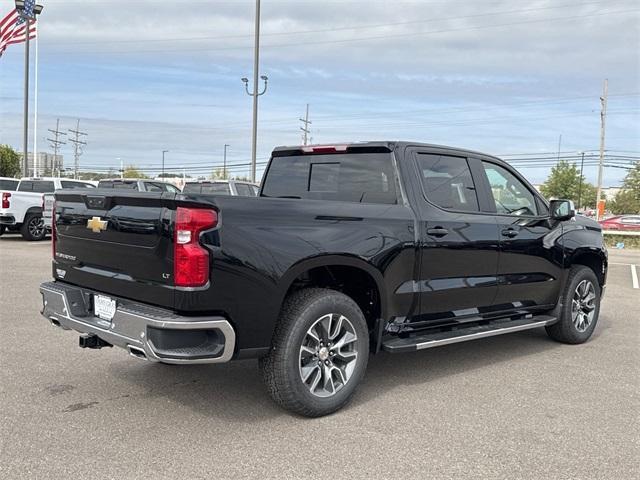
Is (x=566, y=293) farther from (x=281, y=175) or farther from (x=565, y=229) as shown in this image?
(x=281, y=175)

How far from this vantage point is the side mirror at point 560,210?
5.96 metres

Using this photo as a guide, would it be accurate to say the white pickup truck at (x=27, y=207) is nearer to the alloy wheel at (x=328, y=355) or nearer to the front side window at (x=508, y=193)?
the front side window at (x=508, y=193)

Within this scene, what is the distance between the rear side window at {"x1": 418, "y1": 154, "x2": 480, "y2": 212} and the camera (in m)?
5.04

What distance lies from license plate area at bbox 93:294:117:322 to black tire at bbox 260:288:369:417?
1031 millimetres

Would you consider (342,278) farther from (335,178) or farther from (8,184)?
(8,184)

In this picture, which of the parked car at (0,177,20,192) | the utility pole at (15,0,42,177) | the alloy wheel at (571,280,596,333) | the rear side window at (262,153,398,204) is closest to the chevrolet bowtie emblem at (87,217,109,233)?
the rear side window at (262,153,398,204)

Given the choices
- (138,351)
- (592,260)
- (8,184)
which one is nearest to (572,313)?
(592,260)

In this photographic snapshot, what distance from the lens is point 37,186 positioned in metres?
17.5

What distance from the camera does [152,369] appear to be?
5227 millimetres

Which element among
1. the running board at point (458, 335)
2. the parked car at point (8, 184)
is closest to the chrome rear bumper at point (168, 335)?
the running board at point (458, 335)

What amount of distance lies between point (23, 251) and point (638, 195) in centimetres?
7171

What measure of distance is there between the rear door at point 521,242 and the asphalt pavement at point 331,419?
0.63m

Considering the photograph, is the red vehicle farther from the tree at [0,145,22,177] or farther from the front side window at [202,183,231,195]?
the tree at [0,145,22,177]

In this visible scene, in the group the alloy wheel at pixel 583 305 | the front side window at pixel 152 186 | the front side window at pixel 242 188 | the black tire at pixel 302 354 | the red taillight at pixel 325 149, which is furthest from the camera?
the front side window at pixel 152 186
